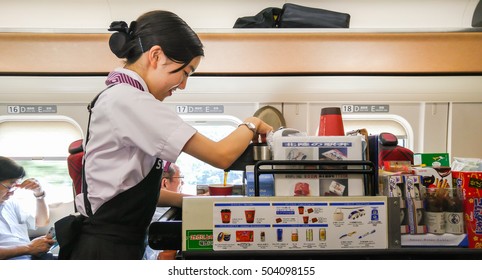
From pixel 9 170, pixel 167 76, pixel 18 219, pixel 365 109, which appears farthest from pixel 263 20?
pixel 18 219

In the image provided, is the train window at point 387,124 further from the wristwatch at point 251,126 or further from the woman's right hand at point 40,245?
the woman's right hand at point 40,245

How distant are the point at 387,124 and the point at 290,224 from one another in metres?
2.33

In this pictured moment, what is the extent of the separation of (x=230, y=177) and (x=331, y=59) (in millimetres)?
1195

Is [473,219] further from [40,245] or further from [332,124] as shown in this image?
[40,245]

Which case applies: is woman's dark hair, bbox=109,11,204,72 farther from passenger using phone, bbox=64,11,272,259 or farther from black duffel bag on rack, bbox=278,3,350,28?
black duffel bag on rack, bbox=278,3,350,28

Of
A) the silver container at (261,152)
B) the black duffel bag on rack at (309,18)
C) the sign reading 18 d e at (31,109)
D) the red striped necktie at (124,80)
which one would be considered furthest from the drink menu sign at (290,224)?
the sign reading 18 d e at (31,109)

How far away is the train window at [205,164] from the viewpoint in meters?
2.90

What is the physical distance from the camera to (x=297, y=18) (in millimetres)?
2637

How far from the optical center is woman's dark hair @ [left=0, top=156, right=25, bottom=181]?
2756mm

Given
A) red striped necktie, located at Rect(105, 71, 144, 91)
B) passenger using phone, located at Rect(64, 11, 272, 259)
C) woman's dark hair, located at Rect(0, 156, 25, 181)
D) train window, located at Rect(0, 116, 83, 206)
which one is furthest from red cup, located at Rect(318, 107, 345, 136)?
woman's dark hair, located at Rect(0, 156, 25, 181)

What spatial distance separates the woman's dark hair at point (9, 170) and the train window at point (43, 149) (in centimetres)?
8

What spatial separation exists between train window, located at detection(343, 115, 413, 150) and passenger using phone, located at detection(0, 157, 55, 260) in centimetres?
243

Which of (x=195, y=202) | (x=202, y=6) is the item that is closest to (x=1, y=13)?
(x=202, y=6)
